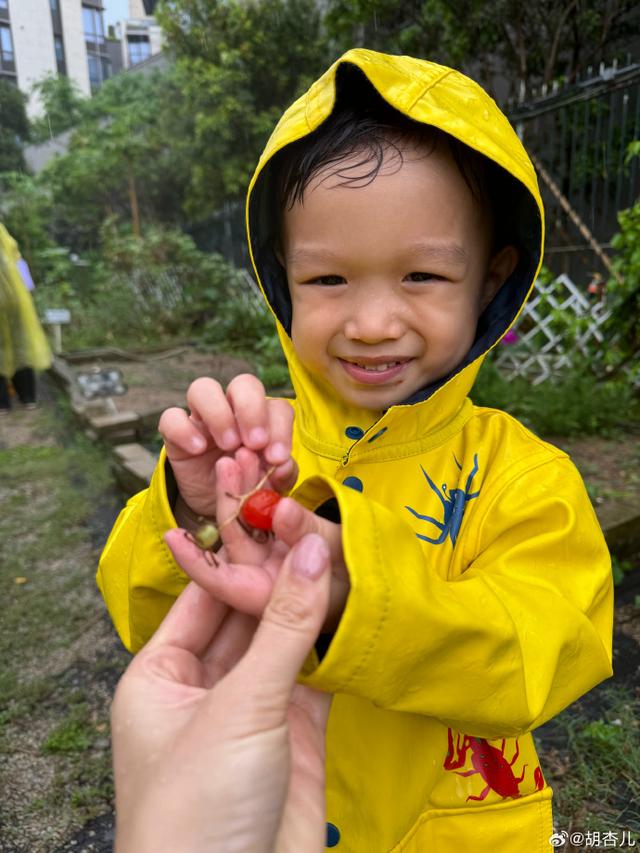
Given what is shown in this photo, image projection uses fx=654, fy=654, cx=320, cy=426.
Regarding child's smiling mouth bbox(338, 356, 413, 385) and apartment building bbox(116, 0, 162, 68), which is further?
apartment building bbox(116, 0, 162, 68)

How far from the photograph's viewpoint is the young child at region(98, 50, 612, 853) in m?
0.94

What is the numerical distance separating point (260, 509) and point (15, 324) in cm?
674

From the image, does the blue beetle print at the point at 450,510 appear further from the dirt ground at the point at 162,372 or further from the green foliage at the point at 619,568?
the dirt ground at the point at 162,372

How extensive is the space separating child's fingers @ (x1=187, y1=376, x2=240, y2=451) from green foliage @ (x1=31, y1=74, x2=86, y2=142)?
71.7 inches

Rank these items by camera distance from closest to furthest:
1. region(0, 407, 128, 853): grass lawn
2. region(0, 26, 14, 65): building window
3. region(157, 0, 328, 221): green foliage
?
region(0, 26, 14, 65): building window, region(0, 407, 128, 853): grass lawn, region(157, 0, 328, 221): green foliage

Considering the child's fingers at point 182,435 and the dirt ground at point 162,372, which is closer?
the child's fingers at point 182,435

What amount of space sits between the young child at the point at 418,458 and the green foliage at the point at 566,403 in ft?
10.5

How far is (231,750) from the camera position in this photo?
0.67 m

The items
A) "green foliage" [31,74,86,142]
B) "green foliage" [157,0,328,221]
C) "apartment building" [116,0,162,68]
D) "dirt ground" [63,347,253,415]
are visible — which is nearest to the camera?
"apartment building" [116,0,162,68]

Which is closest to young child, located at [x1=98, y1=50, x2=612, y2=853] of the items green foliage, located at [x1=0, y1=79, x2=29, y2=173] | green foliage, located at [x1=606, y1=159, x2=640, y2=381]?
green foliage, located at [x1=0, y1=79, x2=29, y2=173]

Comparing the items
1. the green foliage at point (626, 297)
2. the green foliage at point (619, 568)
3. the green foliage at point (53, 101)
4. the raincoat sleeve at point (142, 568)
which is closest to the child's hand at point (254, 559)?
the raincoat sleeve at point (142, 568)

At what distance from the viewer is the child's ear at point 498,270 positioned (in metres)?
1.42

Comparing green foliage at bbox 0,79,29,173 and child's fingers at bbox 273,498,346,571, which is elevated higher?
green foliage at bbox 0,79,29,173

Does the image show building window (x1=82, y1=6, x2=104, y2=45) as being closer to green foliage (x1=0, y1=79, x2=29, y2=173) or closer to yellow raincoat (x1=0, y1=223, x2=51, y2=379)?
→ green foliage (x1=0, y1=79, x2=29, y2=173)
